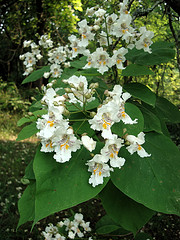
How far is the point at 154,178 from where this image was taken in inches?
38.9

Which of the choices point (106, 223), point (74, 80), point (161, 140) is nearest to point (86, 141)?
point (74, 80)

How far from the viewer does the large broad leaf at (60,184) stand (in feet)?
2.77

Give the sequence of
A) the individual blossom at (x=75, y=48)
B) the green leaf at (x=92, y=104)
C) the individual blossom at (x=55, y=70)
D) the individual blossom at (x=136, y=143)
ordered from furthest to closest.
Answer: the individual blossom at (x=55, y=70), the individual blossom at (x=75, y=48), the green leaf at (x=92, y=104), the individual blossom at (x=136, y=143)

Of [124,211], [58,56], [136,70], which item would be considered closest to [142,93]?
[136,70]

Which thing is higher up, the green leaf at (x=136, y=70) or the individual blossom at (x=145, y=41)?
the individual blossom at (x=145, y=41)

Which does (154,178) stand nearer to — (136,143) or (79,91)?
(136,143)

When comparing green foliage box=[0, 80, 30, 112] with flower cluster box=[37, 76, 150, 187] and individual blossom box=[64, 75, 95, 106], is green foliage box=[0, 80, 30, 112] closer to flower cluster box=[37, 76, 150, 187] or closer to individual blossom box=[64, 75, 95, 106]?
individual blossom box=[64, 75, 95, 106]

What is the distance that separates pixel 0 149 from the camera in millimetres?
5191

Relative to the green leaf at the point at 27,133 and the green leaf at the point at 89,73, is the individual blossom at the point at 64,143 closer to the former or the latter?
the green leaf at the point at 27,133

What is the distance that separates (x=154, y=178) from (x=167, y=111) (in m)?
0.61

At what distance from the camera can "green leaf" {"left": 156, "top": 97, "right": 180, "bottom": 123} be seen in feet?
4.69

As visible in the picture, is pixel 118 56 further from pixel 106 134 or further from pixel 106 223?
pixel 106 223

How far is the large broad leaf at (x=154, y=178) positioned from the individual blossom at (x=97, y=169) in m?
0.07

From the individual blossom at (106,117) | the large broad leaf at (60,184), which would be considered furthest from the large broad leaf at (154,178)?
the individual blossom at (106,117)
